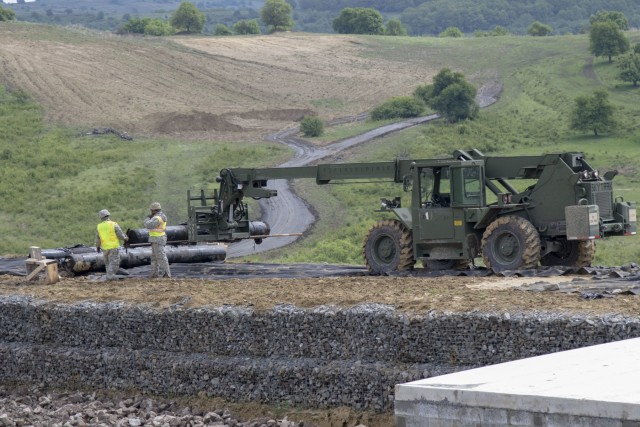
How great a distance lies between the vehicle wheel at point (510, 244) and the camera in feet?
74.9

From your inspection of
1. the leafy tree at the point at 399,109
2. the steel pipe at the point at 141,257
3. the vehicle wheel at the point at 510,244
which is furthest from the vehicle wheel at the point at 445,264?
the leafy tree at the point at 399,109

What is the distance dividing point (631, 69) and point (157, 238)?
66824 mm

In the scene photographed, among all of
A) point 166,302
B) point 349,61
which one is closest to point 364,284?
point 166,302

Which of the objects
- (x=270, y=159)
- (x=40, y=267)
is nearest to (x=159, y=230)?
(x=40, y=267)

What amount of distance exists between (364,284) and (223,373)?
4.37 m

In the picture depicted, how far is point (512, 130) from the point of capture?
72.6 metres

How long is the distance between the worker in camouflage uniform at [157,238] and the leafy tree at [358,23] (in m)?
118

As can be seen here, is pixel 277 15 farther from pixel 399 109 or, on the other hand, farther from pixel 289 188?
pixel 289 188

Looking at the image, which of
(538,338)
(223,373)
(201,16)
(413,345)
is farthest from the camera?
(201,16)

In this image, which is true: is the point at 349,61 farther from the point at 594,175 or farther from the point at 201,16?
the point at 594,175

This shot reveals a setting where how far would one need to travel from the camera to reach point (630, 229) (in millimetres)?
24016

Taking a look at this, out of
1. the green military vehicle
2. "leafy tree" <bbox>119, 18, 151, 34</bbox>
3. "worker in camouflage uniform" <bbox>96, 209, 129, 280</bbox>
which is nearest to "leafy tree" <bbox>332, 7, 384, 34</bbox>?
"leafy tree" <bbox>119, 18, 151, 34</bbox>

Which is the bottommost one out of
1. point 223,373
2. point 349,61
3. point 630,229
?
point 223,373

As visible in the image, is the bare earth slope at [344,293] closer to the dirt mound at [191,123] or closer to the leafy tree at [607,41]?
the dirt mound at [191,123]
